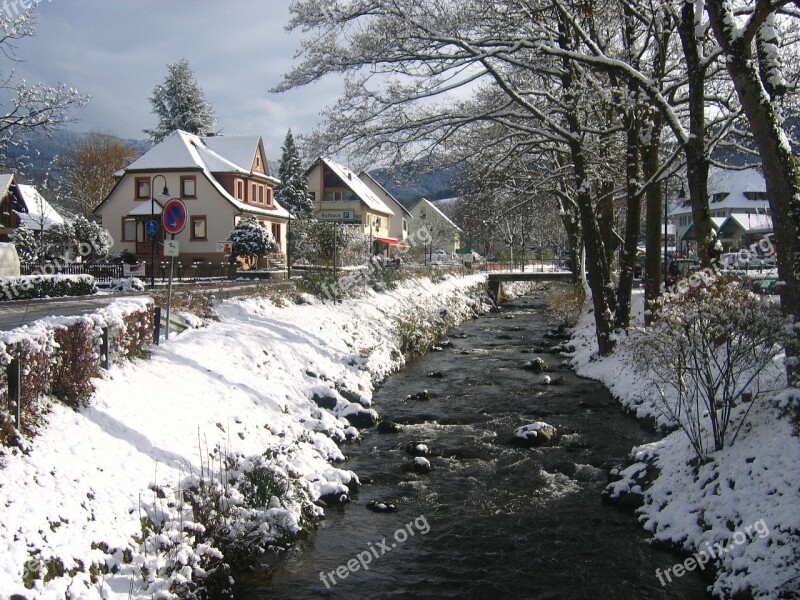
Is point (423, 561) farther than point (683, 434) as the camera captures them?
No

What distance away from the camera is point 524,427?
428 inches

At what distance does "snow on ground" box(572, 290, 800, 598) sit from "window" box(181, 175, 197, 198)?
40371 mm

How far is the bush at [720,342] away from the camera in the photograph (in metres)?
6.98

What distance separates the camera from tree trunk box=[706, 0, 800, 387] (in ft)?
22.8

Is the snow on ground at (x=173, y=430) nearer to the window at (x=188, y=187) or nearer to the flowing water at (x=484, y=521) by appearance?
the flowing water at (x=484, y=521)

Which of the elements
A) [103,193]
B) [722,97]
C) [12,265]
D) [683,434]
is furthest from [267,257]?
[683,434]

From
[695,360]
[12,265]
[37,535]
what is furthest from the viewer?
[12,265]

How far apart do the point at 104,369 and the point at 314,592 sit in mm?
4044

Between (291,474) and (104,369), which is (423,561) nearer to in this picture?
(291,474)

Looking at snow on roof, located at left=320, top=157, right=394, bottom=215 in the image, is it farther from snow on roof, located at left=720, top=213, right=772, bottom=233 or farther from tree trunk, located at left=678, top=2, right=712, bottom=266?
tree trunk, located at left=678, top=2, right=712, bottom=266

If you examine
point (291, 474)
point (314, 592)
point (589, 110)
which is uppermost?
point (589, 110)

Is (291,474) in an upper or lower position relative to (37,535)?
lower

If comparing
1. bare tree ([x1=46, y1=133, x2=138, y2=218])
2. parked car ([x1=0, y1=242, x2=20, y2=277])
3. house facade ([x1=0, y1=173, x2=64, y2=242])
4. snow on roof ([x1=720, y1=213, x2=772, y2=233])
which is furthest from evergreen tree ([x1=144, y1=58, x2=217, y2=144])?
snow on roof ([x1=720, y1=213, x2=772, y2=233])

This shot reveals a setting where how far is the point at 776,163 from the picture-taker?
7195 millimetres
